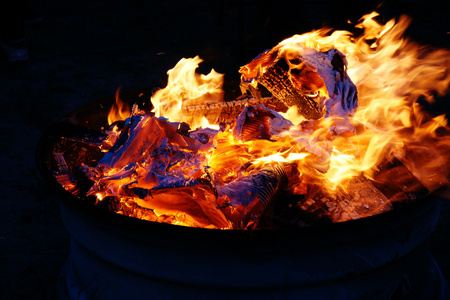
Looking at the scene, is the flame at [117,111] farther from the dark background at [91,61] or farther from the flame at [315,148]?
the dark background at [91,61]

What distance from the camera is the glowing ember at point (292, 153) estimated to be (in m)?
1.55

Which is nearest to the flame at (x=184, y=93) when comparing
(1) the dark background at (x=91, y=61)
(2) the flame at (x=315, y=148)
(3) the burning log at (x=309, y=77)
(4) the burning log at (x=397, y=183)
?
(2) the flame at (x=315, y=148)

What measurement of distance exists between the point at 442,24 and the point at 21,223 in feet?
21.6

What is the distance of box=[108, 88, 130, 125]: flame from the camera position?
2.17 metres

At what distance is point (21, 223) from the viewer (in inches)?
109

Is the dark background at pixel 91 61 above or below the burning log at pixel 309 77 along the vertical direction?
below

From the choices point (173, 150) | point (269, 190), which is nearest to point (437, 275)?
point (269, 190)

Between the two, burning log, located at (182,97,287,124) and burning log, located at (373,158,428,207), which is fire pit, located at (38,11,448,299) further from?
burning log, located at (182,97,287,124)

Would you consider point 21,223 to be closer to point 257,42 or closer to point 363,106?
point 363,106

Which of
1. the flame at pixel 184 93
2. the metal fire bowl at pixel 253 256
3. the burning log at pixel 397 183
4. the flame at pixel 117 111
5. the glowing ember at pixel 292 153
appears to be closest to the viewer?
the metal fire bowl at pixel 253 256

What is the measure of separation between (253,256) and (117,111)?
4.08 feet

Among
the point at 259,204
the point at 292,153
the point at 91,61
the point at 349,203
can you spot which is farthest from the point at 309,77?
the point at 91,61

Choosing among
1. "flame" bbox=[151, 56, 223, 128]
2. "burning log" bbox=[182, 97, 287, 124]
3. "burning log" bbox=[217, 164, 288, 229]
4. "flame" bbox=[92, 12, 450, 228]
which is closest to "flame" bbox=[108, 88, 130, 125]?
"flame" bbox=[92, 12, 450, 228]

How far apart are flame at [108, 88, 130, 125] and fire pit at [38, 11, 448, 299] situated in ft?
0.16
